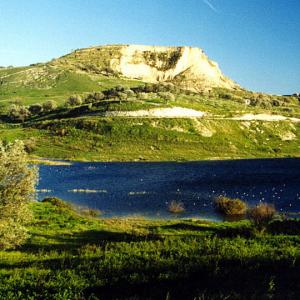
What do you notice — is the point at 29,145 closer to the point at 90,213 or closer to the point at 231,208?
the point at 90,213

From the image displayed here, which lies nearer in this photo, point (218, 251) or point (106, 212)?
point (218, 251)

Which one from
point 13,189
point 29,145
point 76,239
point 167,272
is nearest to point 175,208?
point 76,239

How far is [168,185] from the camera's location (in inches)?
4306

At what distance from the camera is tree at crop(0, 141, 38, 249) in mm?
31219

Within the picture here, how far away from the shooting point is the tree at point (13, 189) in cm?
3122

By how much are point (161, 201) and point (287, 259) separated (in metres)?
63.0

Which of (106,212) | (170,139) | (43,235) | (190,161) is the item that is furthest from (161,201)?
(170,139)

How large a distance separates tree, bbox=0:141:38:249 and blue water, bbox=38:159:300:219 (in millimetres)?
38035

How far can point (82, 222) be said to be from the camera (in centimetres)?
5341

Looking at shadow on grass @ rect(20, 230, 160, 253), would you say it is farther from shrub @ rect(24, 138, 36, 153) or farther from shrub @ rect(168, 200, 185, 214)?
shrub @ rect(24, 138, 36, 153)

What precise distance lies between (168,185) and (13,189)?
7912cm

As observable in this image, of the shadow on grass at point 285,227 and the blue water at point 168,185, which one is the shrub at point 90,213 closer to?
the blue water at point 168,185

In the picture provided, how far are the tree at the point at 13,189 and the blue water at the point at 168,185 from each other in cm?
3803

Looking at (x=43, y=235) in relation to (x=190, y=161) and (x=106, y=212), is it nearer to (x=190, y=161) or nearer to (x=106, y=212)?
(x=106, y=212)
